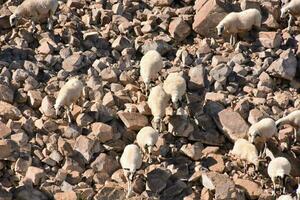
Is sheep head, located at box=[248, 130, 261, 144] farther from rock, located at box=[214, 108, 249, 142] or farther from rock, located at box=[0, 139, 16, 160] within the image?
rock, located at box=[0, 139, 16, 160]

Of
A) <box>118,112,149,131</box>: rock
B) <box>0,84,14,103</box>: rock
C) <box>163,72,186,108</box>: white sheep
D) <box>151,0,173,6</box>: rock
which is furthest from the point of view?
<box>151,0,173,6</box>: rock

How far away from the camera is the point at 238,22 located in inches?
565

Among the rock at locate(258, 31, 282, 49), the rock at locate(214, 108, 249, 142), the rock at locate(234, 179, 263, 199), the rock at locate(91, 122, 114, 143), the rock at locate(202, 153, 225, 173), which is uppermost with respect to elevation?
the rock at locate(258, 31, 282, 49)

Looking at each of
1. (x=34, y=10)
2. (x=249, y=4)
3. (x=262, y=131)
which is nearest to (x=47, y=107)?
(x=34, y=10)

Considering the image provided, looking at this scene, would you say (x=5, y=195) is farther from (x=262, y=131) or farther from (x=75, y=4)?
(x=75, y=4)

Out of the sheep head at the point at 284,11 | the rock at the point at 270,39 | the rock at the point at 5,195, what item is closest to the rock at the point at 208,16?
the rock at the point at 270,39

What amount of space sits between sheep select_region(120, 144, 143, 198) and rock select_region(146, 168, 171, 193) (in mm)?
298

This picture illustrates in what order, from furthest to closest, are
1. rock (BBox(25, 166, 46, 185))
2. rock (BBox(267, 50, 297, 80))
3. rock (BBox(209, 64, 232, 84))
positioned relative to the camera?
rock (BBox(267, 50, 297, 80)) < rock (BBox(209, 64, 232, 84)) < rock (BBox(25, 166, 46, 185))

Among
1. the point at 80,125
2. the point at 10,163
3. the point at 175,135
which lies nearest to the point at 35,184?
the point at 10,163

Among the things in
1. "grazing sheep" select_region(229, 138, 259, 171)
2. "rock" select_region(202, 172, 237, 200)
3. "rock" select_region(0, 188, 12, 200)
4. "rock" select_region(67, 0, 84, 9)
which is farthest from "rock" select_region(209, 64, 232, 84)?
"rock" select_region(0, 188, 12, 200)

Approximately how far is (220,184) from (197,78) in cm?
256

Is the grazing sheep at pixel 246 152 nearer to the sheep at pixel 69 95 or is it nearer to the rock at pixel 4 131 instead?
the sheep at pixel 69 95

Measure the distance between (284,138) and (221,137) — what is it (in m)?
1.12

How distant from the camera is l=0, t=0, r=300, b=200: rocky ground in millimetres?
11586
